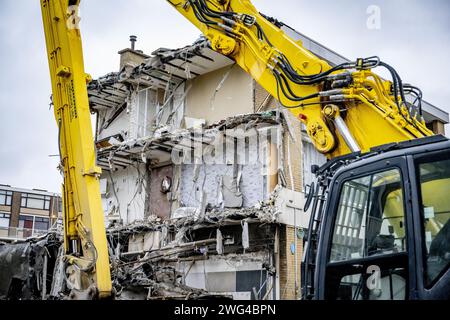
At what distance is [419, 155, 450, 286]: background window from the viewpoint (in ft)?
16.2

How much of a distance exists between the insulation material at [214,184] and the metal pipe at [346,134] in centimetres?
948

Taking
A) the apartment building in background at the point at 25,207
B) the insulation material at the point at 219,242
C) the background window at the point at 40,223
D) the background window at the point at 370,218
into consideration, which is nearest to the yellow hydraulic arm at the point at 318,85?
the background window at the point at 370,218

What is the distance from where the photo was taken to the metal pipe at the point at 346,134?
24.2 ft

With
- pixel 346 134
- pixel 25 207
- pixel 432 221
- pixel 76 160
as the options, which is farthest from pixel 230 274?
pixel 25 207

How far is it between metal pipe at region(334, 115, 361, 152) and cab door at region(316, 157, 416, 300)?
1.44 m

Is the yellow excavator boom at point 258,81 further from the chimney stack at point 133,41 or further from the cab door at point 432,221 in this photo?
the chimney stack at point 133,41

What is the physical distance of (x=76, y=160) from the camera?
30.6 ft

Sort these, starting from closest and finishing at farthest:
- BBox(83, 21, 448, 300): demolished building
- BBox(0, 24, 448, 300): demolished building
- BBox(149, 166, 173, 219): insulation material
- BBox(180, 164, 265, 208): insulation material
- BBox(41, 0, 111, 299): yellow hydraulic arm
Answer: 1. BBox(41, 0, 111, 299): yellow hydraulic arm
2. BBox(0, 24, 448, 300): demolished building
3. BBox(83, 21, 448, 300): demolished building
4. BBox(180, 164, 265, 208): insulation material
5. BBox(149, 166, 173, 219): insulation material

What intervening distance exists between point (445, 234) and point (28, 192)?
6628 centimetres

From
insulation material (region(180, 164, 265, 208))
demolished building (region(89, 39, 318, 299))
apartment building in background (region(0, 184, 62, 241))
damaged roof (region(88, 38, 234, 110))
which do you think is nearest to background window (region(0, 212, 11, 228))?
apartment building in background (region(0, 184, 62, 241))

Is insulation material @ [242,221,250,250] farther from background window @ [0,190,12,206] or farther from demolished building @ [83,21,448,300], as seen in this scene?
background window @ [0,190,12,206]

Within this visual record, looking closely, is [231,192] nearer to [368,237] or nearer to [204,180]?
[204,180]

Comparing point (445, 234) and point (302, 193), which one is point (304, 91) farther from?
point (302, 193)

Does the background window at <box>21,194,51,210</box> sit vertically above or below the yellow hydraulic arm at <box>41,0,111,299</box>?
above
